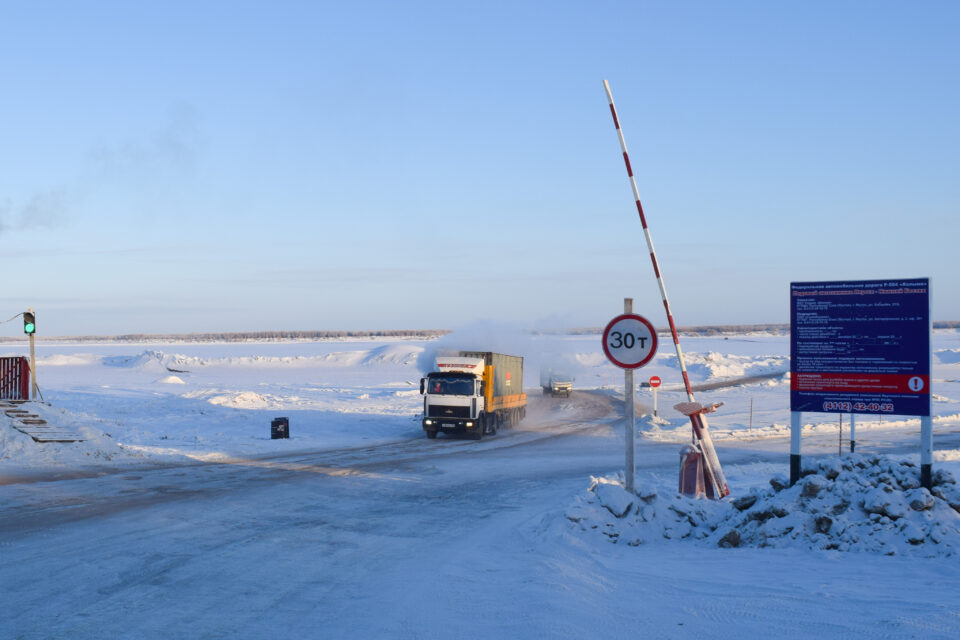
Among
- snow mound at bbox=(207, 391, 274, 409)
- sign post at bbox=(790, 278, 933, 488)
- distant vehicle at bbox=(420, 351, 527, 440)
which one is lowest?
snow mound at bbox=(207, 391, 274, 409)

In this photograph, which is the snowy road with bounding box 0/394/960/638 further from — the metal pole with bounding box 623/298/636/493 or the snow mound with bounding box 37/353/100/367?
the snow mound with bounding box 37/353/100/367

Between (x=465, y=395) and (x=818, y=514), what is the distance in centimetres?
2199

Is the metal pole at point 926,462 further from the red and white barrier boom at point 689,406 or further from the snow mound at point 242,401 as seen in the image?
the snow mound at point 242,401

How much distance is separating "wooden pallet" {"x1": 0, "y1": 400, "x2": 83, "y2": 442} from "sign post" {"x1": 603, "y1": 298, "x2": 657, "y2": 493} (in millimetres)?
16376

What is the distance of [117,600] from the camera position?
733 cm

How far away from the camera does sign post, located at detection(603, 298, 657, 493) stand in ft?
33.1

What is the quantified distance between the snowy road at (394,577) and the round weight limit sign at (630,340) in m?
2.34

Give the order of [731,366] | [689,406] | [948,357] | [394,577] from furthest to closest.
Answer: [948,357] → [731,366] → [689,406] → [394,577]

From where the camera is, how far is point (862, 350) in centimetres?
985

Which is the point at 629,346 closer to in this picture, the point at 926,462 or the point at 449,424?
the point at 926,462

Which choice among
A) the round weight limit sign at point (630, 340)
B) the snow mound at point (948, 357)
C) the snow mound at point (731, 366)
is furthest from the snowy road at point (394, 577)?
the snow mound at point (948, 357)

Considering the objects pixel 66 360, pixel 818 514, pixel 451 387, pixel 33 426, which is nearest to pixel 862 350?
pixel 818 514

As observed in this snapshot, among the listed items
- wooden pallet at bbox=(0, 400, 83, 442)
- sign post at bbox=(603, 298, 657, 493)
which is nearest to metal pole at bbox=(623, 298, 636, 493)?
sign post at bbox=(603, 298, 657, 493)

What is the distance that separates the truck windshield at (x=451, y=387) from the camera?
1199 inches
